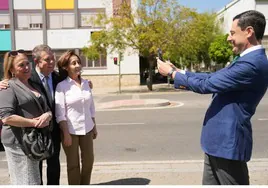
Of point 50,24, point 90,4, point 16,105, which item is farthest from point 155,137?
point 50,24

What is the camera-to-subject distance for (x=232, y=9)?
43844 millimetres

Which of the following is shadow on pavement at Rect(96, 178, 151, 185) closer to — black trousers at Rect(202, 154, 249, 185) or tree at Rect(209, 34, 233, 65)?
black trousers at Rect(202, 154, 249, 185)

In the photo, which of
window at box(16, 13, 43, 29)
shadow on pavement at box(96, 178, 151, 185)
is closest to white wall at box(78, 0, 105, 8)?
A: window at box(16, 13, 43, 29)

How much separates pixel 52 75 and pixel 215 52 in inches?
1365

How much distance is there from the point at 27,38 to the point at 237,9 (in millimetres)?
28571

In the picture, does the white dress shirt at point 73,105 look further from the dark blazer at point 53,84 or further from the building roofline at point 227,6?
the building roofline at point 227,6

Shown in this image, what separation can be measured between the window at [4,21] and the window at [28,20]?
925 millimetres

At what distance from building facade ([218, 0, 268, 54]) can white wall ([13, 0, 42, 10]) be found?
59.3 ft

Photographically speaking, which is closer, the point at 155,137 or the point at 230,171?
the point at 230,171

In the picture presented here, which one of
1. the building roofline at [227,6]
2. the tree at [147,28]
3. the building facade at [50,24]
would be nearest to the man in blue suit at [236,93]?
the tree at [147,28]

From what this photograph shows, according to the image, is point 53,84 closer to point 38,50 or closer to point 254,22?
point 38,50

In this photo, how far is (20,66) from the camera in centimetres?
281

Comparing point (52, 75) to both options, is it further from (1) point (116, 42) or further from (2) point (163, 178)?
(1) point (116, 42)

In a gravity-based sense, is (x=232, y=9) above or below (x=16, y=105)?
above
